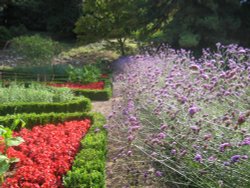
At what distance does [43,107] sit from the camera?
8.87m

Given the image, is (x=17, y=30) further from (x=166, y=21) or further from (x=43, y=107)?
(x=43, y=107)

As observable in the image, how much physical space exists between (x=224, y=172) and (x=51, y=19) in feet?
75.8

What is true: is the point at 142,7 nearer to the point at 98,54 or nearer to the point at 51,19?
the point at 98,54

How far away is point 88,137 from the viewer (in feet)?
18.1

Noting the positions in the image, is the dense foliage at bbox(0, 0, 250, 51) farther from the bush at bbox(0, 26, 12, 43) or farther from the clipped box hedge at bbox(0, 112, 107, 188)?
the clipped box hedge at bbox(0, 112, 107, 188)

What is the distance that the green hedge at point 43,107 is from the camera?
866 cm

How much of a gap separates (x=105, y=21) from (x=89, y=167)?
16740mm

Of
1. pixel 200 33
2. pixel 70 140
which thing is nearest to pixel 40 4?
pixel 200 33

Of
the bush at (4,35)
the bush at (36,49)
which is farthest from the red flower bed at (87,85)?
the bush at (4,35)

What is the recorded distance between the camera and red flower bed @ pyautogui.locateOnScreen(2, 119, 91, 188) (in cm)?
426

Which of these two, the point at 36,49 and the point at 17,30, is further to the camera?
the point at 17,30

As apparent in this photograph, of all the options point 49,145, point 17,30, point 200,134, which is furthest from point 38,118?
point 17,30

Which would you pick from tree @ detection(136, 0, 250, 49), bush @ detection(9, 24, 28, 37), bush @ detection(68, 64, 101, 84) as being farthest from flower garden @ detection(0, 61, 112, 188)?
bush @ detection(9, 24, 28, 37)

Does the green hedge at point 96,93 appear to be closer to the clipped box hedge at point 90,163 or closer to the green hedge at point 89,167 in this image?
the clipped box hedge at point 90,163
